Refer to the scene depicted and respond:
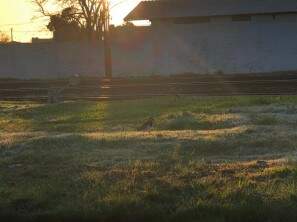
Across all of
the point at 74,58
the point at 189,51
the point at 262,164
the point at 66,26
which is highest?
the point at 66,26

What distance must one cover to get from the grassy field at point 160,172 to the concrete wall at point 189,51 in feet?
83.6

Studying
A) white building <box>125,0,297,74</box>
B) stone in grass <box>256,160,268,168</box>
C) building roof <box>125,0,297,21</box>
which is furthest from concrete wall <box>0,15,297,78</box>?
stone in grass <box>256,160,268,168</box>

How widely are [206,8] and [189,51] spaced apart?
686 cm

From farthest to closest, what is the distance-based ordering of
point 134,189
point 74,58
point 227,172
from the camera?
1. point 74,58
2. point 227,172
3. point 134,189

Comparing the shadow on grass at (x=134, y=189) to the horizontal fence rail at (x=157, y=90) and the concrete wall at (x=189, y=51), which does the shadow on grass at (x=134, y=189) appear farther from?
the concrete wall at (x=189, y=51)

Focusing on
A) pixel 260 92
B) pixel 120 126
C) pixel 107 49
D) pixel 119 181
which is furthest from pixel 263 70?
pixel 119 181

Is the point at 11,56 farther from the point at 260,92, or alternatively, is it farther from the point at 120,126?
the point at 120,126

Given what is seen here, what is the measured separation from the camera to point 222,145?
35.3 ft

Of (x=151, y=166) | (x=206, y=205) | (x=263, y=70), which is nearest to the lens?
(x=206, y=205)

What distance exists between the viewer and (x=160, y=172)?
8.80 meters

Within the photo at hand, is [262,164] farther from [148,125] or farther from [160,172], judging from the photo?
[148,125]

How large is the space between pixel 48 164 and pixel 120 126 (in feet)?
17.7

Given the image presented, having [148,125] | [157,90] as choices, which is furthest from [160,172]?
[157,90]

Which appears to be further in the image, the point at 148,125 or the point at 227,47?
the point at 227,47
